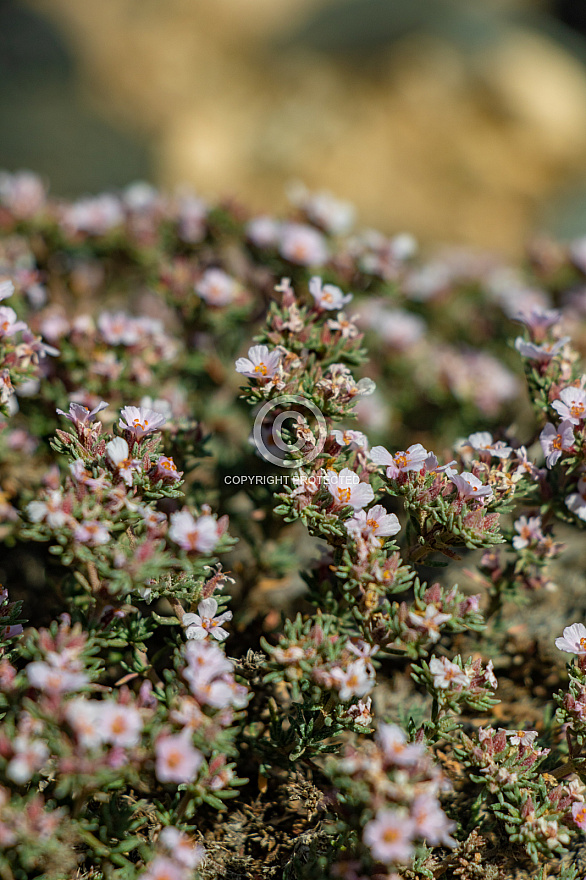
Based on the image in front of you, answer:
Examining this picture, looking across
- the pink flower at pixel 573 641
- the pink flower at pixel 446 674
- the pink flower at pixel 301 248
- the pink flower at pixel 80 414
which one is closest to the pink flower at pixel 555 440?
the pink flower at pixel 573 641

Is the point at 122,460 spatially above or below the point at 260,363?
below

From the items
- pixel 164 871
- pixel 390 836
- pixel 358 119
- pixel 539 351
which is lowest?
pixel 358 119

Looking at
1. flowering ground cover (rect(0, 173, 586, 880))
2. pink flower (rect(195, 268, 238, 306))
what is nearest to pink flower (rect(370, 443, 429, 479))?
flowering ground cover (rect(0, 173, 586, 880))

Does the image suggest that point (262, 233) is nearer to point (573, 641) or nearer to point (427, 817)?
point (573, 641)

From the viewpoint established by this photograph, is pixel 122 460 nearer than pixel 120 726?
No

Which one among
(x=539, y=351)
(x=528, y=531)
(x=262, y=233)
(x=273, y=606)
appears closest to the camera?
(x=528, y=531)

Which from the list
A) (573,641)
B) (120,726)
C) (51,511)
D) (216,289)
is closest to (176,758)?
(120,726)

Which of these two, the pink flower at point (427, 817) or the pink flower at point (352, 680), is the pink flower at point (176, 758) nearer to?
the pink flower at point (352, 680)

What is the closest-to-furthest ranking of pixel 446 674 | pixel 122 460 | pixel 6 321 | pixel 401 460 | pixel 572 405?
pixel 446 674, pixel 122 460, pixel 401 460, pixel 572 405, pixel 6 321
